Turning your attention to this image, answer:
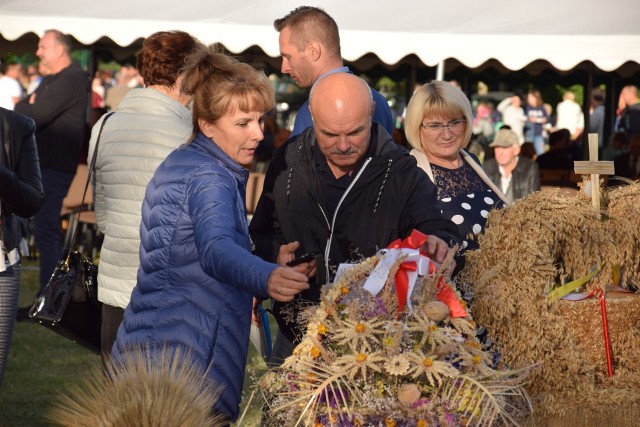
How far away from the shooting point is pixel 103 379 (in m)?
2.43

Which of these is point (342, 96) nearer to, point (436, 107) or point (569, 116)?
point (436, 107)

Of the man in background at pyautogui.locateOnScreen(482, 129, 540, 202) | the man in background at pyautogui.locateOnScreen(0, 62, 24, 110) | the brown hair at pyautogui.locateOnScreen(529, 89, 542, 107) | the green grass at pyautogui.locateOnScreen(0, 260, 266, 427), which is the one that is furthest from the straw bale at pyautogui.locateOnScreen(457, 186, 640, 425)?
the brown hair at pyautogui.locateOnScreen(529, 89, 542, 107)

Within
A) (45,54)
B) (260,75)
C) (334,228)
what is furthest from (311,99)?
(45,54)

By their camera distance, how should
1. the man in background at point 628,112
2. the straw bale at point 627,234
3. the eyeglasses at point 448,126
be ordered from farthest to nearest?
the man in background at point 628,112 → the eyeglasses at point 448,126 → the straw bale at point 627,234

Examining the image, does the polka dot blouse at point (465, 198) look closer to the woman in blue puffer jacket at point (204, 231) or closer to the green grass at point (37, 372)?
the woman in blue puffer jacket at point (204, 231)

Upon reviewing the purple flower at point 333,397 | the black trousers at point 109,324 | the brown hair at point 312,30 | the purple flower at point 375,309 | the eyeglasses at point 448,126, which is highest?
the brown hair at point 312,30

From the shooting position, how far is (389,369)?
2596 mm

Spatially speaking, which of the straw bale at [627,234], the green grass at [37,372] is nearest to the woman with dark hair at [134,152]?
the green grass at [37,372]

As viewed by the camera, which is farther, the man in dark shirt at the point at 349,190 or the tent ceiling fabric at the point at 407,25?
the tent ceiling fabric at the point at 407,25

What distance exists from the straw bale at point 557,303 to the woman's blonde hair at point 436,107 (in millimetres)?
976

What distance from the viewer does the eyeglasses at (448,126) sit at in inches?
174

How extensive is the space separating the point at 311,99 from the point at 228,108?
309mm

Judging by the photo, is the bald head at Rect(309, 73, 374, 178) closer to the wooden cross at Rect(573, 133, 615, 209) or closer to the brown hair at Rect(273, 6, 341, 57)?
the wooden cross at Rect(573, 133, 615, 209)

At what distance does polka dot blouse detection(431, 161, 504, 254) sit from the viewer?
13.3ft
